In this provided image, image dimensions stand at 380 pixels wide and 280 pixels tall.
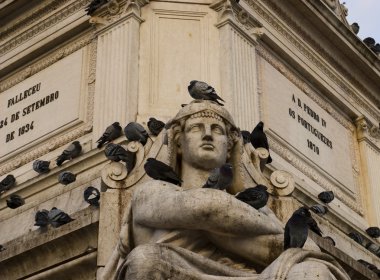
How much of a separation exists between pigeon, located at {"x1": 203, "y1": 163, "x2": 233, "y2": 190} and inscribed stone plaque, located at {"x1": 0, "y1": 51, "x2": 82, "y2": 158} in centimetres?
541

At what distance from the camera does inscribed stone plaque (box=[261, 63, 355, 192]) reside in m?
14.4

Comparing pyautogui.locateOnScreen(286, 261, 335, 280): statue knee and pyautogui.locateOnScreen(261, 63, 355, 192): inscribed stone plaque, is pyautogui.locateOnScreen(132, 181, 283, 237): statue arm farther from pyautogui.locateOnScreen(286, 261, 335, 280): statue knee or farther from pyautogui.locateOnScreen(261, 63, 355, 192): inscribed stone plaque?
pyautogui.locateOnScreen(261, 63, 355, 192): inscribed stone plaque

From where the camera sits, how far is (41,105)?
1438cm

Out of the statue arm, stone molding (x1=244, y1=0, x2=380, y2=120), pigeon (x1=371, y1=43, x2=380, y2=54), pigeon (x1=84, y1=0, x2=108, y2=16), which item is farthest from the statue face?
pigeon (x1=371, y1=43, x2=380, y2=54)

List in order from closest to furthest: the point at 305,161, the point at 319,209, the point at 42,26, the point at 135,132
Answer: the point at 135,132
the point at 319,209
the point at 305,161
the point at 42,26

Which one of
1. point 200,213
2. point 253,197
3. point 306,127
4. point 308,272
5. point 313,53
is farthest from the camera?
point 313,53

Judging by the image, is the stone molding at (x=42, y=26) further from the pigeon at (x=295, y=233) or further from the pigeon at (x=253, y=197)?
the pigeon at (x=295, y=233)

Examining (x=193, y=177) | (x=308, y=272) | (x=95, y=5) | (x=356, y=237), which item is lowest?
(x=308, y=272)

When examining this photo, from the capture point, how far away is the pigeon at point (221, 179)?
848 centimetres

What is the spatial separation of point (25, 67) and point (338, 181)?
5.25m

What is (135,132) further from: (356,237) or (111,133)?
(356,237)

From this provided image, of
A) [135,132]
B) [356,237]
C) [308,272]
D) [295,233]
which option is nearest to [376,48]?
[356,237]

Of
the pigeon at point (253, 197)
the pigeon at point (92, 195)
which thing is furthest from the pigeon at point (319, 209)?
the pigeon at point (253, 197)

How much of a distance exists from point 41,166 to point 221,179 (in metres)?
5.12
